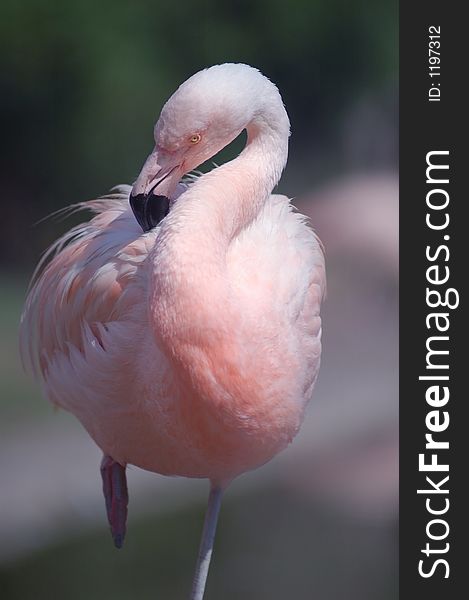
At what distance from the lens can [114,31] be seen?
383 cm

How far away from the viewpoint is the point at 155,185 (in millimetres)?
1443

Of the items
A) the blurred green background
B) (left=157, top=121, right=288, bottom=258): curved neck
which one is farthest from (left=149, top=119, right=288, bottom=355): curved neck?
the blurred green background

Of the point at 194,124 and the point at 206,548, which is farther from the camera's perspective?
the point at 206,548

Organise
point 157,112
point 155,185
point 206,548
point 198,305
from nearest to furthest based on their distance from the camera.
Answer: point 198,305 → point 155,185 → point 206,548 → point 157,112

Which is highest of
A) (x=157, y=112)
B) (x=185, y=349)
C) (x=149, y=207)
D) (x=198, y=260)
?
(x=157, y=112)

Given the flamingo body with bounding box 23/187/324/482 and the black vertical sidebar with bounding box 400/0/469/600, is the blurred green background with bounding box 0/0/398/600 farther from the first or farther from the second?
the flamingo body with bounding box 23/187/324/482

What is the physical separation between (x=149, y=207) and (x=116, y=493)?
67cm

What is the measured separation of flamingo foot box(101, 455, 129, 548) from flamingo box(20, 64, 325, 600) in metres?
Answer: 0.09

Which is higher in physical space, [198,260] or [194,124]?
[194,124]

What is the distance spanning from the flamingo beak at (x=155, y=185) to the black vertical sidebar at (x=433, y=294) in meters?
0.61

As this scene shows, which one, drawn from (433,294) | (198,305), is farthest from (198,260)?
(433,294)

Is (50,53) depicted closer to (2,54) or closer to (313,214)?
(2,54)

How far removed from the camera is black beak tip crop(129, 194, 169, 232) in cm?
145

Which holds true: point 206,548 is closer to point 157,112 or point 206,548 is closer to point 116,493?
point 116,493
